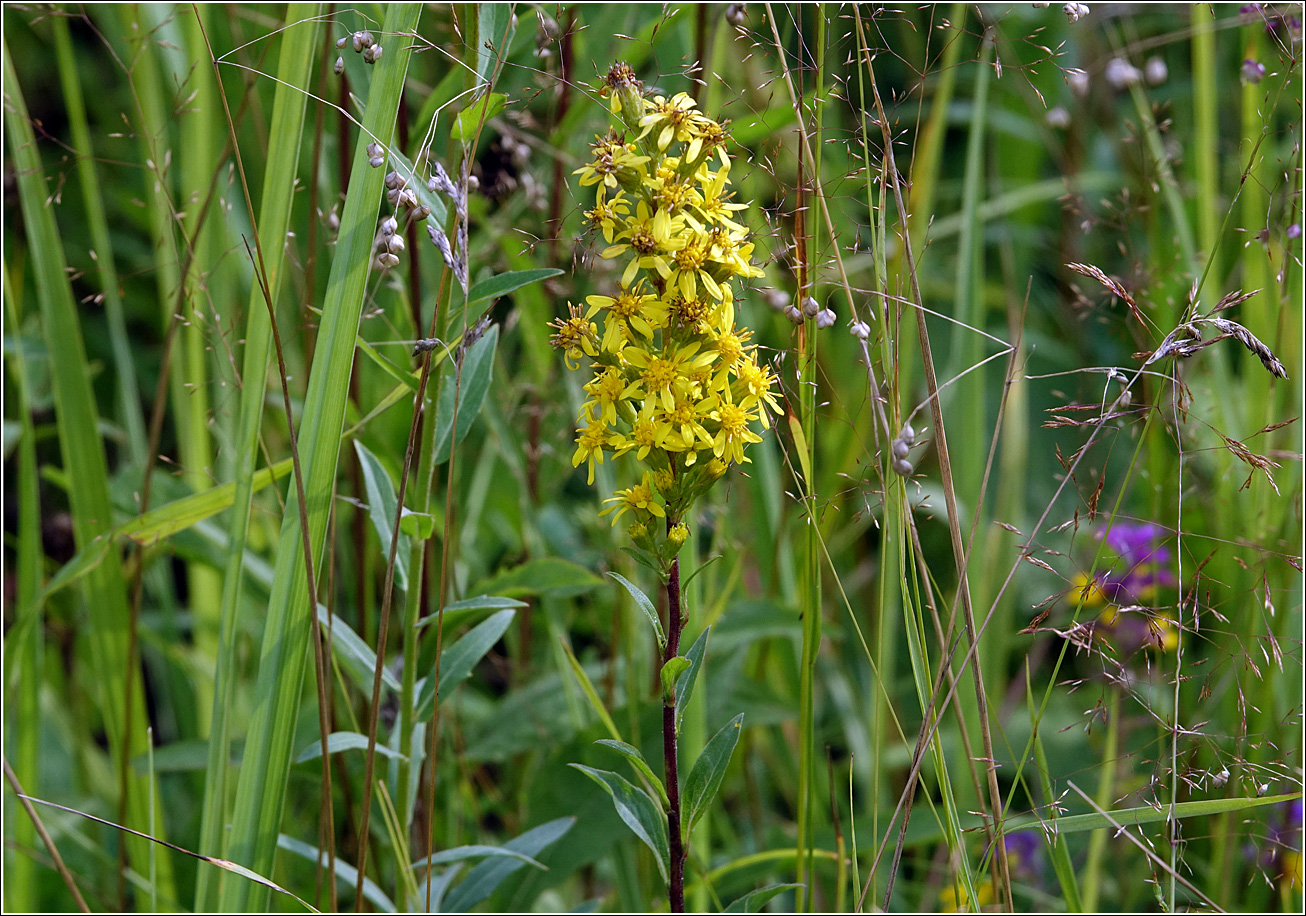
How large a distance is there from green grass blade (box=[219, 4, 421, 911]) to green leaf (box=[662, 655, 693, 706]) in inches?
17.7

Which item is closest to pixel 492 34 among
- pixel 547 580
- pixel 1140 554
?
pixel 547 580

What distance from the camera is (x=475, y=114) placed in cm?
99

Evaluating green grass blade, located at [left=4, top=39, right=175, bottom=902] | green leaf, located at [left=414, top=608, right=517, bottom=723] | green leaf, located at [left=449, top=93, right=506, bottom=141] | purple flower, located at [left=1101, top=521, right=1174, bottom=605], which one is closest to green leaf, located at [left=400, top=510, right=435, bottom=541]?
green leaf, located at [left=414, top=608, right=517, bottom=723]

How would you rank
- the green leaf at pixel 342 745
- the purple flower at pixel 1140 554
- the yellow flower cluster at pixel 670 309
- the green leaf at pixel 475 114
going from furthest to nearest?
the purple flower at pixel 1140 554 → the green leaf at pixel 342 745 → the green leaf at pixel 475 114 → the yellow flower cluster at pixel 670 309

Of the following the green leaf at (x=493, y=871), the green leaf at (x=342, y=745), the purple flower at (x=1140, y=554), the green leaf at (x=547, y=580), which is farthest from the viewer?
the purple flower at (x=1140, y=554)

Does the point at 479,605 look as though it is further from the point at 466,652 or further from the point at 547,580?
the point at 547,580

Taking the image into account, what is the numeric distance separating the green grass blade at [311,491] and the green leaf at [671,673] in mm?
448

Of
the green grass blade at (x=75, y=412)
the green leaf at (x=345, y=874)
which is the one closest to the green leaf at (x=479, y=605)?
the green leaf at (x=345, y=874)

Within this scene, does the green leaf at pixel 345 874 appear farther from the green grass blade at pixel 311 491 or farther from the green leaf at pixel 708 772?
the green leaf at pixel 708 772

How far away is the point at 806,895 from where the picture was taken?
3.94 ft

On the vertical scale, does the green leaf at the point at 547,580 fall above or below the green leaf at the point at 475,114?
below

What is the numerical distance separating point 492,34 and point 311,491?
1.87 ft

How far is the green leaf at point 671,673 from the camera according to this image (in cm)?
86

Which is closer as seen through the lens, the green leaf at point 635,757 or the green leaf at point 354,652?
the green leaf at point 635,757
